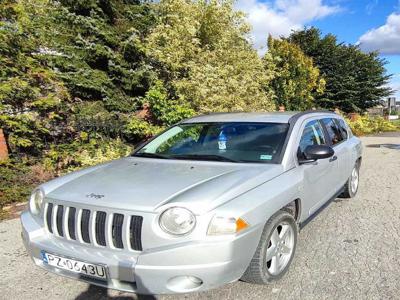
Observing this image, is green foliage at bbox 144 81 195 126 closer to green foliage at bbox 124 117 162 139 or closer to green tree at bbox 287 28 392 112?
green foliage at bbox 124 117 162 139

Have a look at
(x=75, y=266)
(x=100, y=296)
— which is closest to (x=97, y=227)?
(x=75, y=266)

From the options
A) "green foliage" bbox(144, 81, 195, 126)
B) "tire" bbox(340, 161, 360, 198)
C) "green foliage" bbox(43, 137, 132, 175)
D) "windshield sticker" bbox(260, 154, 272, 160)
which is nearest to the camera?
"windshield sticker" bbox(260, 154, 272, 160)

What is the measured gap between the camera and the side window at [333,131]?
16.1ft

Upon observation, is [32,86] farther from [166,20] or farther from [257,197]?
[257,197]

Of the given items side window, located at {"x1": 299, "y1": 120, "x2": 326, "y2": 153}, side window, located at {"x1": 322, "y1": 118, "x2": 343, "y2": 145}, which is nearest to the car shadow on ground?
side window, located at {"x1": 299, "y1": 120, "x2": 326, "y2": 153}

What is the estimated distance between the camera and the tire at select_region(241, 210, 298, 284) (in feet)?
9.63

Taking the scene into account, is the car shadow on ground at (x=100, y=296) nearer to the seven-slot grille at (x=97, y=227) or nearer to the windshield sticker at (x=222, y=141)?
the seven-slot grille at (x=97, y=227)

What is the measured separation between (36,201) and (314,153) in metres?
2.64

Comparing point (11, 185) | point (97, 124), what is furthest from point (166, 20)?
point (11, 185)

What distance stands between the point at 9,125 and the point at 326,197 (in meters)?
5.62

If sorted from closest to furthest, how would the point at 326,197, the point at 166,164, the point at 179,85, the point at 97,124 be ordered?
the point at 166,164, the point at 326,197, the point at 97,124, the point at 179,85

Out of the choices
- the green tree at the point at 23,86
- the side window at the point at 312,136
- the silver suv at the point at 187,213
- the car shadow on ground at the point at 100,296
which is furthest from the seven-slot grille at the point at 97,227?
the green tree at the point at 23,86

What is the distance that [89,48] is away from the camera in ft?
33.0

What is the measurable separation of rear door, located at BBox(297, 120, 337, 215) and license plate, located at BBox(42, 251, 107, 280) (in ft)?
6.77
